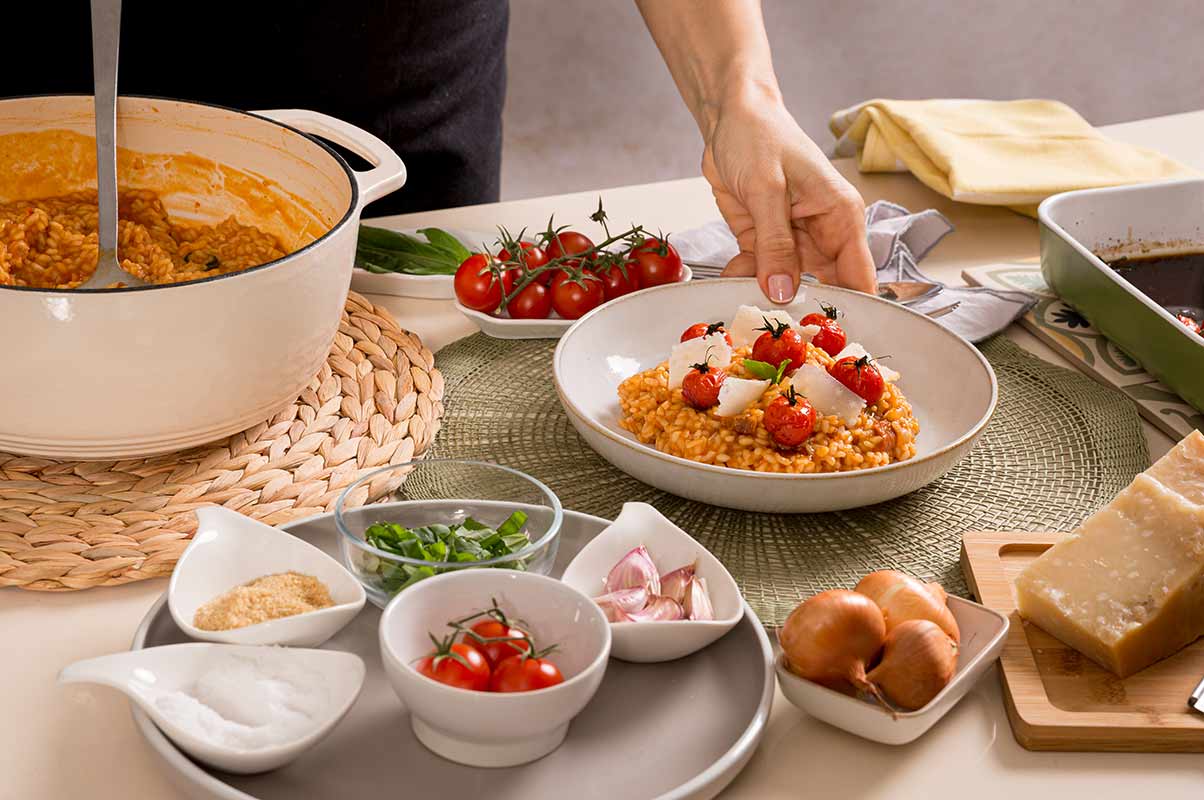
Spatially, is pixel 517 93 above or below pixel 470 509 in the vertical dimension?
below

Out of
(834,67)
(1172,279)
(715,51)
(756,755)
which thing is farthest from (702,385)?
(834,67)

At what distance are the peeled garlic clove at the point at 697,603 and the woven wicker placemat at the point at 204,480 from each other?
40 cm

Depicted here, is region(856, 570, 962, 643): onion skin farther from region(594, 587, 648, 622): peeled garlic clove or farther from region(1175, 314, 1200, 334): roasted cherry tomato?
region(1175, 314, 1200, 334): roasted cherry tomato

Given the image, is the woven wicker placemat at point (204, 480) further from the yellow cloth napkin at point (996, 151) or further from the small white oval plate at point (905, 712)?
the yellow cloth napkin at point (996, 151)

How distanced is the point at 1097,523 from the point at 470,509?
547 millimetres

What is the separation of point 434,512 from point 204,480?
10.6 inches

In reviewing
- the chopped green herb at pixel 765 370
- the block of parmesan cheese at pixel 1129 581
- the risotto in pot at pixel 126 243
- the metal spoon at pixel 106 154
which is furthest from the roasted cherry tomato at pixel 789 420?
the metal spoon at pixel 106 154

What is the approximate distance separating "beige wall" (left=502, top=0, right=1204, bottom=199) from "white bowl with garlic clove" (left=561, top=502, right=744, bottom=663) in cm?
383

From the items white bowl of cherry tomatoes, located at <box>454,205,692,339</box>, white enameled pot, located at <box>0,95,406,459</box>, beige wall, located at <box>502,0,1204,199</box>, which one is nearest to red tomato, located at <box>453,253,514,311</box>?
white bowl of cherry tomatoes, located at <box>454,205,692,339</box>

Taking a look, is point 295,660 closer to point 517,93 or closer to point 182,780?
point 182,780

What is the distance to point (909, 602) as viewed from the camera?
0.98 metres

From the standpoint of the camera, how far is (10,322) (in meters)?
1.08

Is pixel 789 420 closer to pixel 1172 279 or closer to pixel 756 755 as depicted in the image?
pixel 756 755

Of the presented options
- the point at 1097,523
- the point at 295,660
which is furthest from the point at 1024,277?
the point at 295,660
